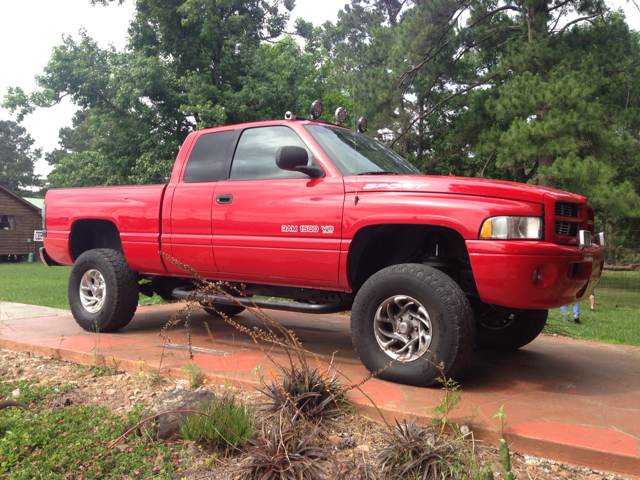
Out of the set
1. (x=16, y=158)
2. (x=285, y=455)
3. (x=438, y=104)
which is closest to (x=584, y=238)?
(x=285, y=455)

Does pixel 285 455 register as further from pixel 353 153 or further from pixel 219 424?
pixel 353 153

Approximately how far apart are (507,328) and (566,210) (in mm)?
1511

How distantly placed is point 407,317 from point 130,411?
6.25ft

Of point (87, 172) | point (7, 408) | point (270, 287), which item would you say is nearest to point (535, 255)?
point (270, 287)

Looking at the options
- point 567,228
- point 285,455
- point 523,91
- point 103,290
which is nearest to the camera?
point 285,455

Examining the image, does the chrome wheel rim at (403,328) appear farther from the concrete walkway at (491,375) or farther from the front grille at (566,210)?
the front grille at (566,210)

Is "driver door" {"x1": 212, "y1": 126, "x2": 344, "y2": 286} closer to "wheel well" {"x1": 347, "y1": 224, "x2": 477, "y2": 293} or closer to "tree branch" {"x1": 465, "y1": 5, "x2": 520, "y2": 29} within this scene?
"wheel well" {"x1": 347, "y1": 224, "x2": 477, "y2": 293}

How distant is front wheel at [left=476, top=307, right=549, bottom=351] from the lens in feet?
15.3

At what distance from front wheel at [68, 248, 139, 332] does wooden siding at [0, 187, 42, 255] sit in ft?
105

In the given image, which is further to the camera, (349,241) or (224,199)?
(224,199)

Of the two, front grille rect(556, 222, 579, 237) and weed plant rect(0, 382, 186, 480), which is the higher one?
front grille rect(556, 222, 579, 237)

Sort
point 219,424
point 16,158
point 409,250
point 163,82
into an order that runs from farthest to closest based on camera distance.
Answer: point 16,158, point 163,82, point 409,250, point 219,424

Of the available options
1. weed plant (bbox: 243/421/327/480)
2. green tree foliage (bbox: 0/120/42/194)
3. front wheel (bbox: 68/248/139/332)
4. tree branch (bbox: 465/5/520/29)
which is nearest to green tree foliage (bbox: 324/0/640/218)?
tree branch (bbox: 465/5/520/29)

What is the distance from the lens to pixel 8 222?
1346 inches
